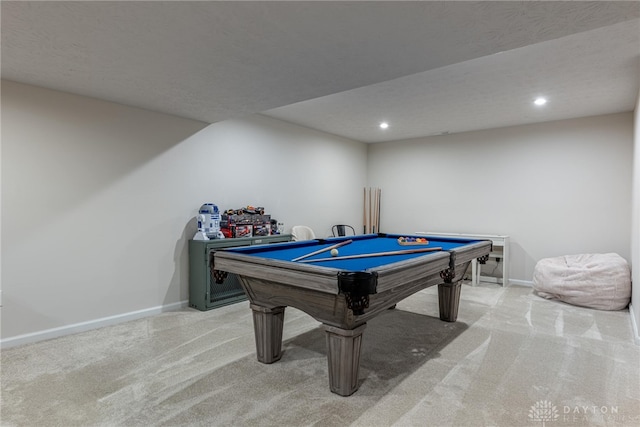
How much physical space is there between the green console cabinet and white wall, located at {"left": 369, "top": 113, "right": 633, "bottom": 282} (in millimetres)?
3594

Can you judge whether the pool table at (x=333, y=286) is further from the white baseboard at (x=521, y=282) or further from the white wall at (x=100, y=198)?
the white baseboard at (x=521, y=282)

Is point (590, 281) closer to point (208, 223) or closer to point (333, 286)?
point (333, 286)

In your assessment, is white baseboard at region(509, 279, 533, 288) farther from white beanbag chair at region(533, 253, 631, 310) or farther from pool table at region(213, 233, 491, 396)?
pool table at region(213, 233, 491, 396)

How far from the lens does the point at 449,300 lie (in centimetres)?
345

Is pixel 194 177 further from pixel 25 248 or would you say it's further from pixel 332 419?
pixel 332 419

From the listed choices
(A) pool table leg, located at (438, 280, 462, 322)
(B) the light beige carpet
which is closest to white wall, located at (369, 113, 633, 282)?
(B) the light beige carpet

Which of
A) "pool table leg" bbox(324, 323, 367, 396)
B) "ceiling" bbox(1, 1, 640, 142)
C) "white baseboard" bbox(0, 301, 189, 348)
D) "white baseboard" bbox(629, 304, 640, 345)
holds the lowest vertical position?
"white baseboard" bbox(0, 301, 189, 348)

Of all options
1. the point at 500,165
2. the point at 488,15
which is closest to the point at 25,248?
the point at 488,15

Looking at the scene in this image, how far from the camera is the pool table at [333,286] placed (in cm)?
187

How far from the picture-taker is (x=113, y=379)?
7.53 feet

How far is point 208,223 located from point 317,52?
248 cm

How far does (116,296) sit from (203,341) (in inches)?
47.2

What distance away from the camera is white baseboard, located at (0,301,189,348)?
2.88 metres

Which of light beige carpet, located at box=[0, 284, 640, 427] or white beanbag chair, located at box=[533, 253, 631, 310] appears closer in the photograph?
light beige carpet, located at box=[0, 284, 640, 427]
